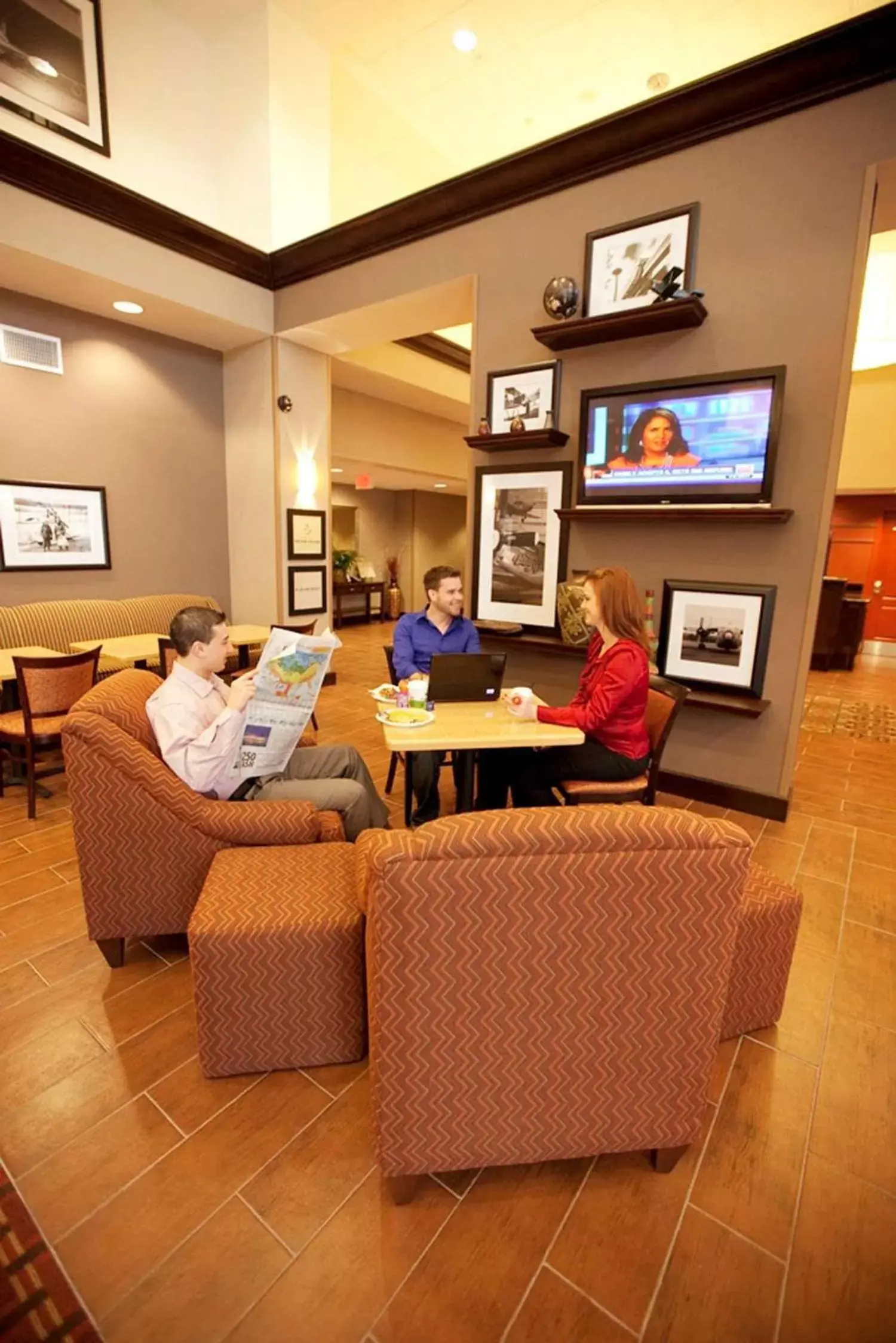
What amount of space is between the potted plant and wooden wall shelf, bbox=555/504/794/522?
889 centimetres

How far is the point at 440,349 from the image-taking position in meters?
7.07

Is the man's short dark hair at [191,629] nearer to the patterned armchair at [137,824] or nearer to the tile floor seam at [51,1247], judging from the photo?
the patterned armchair at [137,824]

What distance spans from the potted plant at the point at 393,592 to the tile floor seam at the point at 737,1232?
1140 centimetres

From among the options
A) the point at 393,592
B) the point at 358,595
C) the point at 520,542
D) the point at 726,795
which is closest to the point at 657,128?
the point at 520,542

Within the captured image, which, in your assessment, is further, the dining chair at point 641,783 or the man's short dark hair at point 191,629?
the dining chair at point 641,783

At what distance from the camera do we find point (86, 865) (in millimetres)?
1954

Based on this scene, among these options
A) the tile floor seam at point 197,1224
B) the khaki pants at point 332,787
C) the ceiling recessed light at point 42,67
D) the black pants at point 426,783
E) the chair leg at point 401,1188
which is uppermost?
the ceiling recessed light at point 42,67

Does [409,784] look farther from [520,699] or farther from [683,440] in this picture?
[683,440]

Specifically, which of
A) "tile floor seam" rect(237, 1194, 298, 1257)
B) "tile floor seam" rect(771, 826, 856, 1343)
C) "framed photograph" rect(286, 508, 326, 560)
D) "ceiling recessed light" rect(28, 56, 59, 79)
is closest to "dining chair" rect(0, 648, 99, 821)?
"tile floor seam" rect(237, 1194, 298, 1257)

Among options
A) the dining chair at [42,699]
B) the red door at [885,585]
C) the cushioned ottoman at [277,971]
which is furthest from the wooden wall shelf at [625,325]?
the red door at [885,585]

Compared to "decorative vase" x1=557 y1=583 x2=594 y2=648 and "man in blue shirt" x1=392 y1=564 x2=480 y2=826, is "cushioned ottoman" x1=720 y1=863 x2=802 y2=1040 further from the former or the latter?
"decorative vase" x1=557 y1=583 x2=594 y2=648

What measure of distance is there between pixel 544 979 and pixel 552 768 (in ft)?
4.65

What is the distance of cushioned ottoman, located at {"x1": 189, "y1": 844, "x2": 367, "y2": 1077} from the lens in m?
1.58

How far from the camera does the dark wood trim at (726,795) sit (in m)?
3.45
